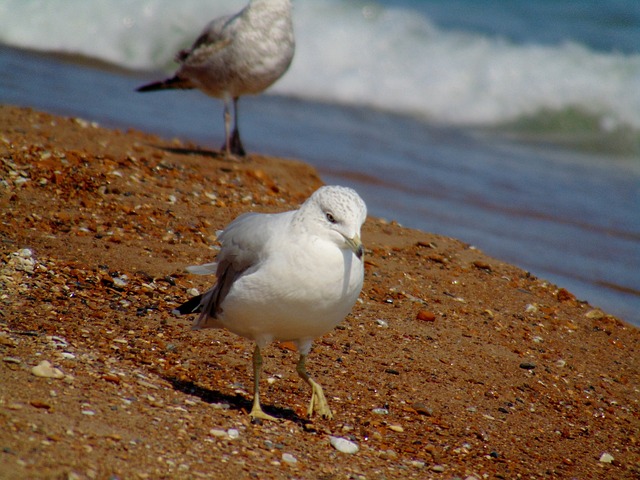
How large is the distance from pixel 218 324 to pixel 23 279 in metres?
1.28

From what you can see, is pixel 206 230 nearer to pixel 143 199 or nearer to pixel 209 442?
pixel 143 199

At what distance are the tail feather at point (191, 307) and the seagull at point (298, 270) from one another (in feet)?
1.28

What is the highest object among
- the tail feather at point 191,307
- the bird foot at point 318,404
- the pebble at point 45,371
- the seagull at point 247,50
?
the seagull at point 247,50

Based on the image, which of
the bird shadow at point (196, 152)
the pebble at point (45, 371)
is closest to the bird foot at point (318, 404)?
the pebble at point (45, 371)

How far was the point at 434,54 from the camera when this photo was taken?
64.8 feet

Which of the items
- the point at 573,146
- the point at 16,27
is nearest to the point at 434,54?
the point at 573,146

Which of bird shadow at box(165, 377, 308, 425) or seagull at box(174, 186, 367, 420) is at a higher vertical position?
seagull at box(174, 186, 367, 420)

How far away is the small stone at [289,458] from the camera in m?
3.84

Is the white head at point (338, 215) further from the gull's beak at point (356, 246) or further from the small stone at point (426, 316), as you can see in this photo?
the small stone at point (426, 316)

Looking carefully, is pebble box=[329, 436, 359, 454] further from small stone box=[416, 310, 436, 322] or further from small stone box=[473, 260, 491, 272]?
small stone box=[473, 260, 491, 272]

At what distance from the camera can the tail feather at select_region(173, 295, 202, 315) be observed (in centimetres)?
466

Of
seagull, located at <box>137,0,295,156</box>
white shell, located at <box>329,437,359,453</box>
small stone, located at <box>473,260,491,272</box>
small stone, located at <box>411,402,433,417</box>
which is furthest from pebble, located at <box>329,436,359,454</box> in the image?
seagull, located at <box>137,0,295,156</box>

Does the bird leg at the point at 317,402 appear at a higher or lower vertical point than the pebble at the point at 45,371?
lower

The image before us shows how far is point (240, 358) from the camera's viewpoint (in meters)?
4.89
